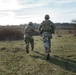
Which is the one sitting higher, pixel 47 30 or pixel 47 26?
pixel 47 26

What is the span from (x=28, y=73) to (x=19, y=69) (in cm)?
97

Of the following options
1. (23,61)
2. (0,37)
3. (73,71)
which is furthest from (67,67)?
(0,37)

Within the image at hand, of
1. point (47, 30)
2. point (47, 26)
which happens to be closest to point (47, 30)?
point (47, 30)

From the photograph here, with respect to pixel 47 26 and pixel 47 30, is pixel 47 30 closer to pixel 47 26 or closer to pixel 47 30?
pixel 47 30

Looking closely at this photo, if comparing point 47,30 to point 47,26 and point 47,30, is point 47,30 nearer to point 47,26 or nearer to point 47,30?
point 47,30

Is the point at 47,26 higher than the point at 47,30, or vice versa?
the point at 47,26

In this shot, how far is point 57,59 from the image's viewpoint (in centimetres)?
1593

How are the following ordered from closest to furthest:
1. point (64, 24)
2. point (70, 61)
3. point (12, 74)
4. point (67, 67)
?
point (12, 74) → point (67, 67) → point (70, 61) → point (64, 24)

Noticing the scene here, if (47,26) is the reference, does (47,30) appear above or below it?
below

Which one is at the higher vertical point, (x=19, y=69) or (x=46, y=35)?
(x=46, y=35)

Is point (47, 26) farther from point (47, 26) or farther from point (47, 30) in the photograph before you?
point (47, 30)

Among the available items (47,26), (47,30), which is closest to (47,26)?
(47,26)

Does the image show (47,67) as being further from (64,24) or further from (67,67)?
(64,24)

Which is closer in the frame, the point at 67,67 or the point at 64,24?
the point at 67,67
